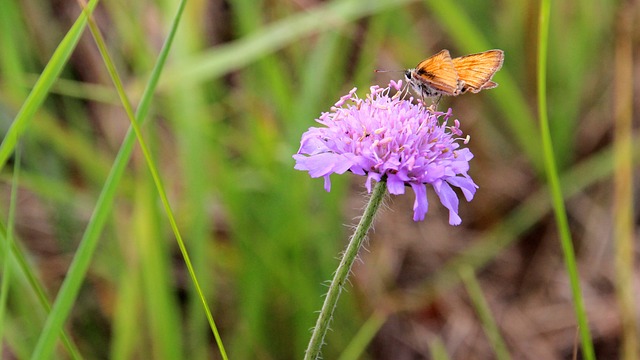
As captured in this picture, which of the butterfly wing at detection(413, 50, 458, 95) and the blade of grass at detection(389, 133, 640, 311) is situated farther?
the blade of grass at detection(389, 133, 640, 311)

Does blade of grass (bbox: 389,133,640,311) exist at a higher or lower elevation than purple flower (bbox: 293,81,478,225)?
lower

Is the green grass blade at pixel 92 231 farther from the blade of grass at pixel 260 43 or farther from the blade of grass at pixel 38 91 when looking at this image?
the blade of grass at pixel 260 43

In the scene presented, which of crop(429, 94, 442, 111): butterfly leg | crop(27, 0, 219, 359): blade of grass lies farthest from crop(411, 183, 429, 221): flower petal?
crop(27, 0, 219, 359): blade of grass

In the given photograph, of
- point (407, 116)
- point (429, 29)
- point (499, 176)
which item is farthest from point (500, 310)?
point (407, 116)

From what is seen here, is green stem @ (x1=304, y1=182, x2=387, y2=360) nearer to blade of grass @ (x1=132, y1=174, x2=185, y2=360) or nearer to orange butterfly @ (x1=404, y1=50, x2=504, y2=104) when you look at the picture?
orange butterfly @ (x1=404, y1=50, x2=504, y2=104)

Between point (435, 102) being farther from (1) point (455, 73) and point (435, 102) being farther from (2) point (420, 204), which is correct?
(2) point (420, 204)
